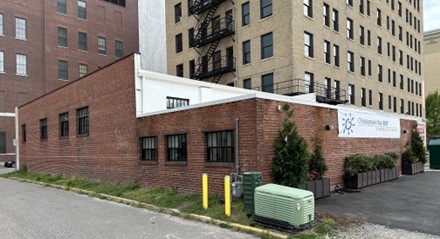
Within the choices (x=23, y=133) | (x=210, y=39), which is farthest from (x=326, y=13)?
(x=23, y=133)

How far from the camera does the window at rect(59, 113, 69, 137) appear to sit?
21.2 metres

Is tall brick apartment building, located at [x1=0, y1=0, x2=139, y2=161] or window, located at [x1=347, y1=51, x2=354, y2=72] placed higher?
tall brick apartment building, located at [x1=0, y1=0, x2=139, y2=161]

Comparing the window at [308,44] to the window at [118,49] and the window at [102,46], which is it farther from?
the window at [118,49]

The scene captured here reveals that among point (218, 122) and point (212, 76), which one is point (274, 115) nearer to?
point (218, 122)

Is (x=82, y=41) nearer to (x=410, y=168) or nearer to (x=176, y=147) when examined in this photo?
(x=176, y=147)

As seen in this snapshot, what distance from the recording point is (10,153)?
1694 inches

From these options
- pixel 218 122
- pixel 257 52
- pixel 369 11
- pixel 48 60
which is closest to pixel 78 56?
pixel 48 60

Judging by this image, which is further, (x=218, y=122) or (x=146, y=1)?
(x=146, y=1)

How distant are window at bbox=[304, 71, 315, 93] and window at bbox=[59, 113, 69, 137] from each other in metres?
16.6

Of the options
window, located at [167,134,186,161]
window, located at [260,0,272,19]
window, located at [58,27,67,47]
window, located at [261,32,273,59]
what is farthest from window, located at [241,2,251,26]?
window, located at [58,27,67,47]

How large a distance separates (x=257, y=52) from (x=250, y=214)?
21.8 m

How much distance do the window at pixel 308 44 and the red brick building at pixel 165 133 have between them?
971cm

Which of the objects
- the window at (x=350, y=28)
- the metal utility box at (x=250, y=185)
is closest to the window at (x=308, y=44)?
the window at (x=350, y=28)

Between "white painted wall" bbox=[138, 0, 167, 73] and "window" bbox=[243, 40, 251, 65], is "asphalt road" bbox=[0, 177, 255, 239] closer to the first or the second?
"window" bbox=[243, 40, 251, 65]
